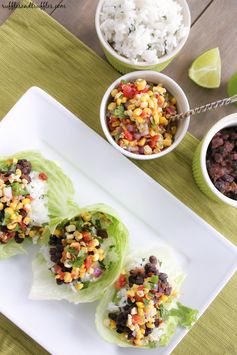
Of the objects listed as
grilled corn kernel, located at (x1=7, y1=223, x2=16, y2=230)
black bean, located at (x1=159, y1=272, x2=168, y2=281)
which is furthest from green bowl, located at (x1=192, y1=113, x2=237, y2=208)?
grilled corn kernel, located at (x1=7, y1=223, x2=16, y2=230)

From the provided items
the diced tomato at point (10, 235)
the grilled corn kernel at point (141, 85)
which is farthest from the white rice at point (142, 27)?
the diced tomato at point (10, 235)

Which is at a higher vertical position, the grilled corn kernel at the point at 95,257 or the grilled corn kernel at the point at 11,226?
the grilled corn kernel at the point at 11,226

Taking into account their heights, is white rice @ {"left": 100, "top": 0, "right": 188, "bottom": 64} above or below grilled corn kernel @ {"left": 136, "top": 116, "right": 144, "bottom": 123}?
above

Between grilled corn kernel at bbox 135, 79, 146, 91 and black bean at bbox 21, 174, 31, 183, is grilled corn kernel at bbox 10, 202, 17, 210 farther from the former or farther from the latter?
grilled corn kernel at bbox 135, 79, 146, 91

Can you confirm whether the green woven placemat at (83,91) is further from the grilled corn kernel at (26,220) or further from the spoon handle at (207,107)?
the grilled corn kernel at (26,220)

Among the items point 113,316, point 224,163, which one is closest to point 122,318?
point 113,316

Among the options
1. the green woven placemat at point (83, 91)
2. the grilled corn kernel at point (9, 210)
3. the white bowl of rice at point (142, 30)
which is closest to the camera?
the grilled corn kernel at point (9, 210)

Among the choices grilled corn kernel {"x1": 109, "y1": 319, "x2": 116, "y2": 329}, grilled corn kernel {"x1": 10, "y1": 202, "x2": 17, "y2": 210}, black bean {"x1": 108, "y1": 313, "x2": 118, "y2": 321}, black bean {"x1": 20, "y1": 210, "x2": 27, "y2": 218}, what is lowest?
grilled corn kernel {"x1": 109, "y1": 319, "x2": 116, "y2": 329}
